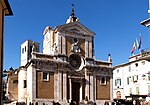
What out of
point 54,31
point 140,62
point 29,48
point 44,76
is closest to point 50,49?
point 54,31

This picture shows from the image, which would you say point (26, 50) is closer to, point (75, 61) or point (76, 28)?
point (76, 28)

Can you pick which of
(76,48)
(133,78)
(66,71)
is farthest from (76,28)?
(133,78)

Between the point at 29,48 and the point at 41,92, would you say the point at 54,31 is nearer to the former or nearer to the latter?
the point at 41,92

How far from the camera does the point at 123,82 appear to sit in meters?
64.9

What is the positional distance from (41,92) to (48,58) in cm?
525

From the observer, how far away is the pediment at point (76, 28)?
1932 inches

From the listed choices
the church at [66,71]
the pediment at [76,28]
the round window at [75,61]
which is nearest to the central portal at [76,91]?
the church at [66,71]

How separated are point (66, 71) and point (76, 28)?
295 inches

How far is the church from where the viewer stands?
4503 cm

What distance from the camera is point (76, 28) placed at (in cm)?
5038

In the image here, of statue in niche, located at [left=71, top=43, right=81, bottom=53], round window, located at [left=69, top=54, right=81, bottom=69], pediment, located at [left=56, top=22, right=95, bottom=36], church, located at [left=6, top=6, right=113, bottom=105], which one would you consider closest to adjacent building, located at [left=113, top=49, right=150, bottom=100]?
church, located at [left=6, top=6, right=113, bottom=105]

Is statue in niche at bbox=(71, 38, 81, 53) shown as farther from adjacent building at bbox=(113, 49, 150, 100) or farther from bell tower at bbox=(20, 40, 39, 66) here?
bell tower at bbox=(20, 40, 39, 66)

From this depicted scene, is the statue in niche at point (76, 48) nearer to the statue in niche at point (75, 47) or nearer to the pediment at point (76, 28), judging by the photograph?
the statue in niche at point (75, 47)

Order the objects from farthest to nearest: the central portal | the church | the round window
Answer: the round window
the central portal
the church
